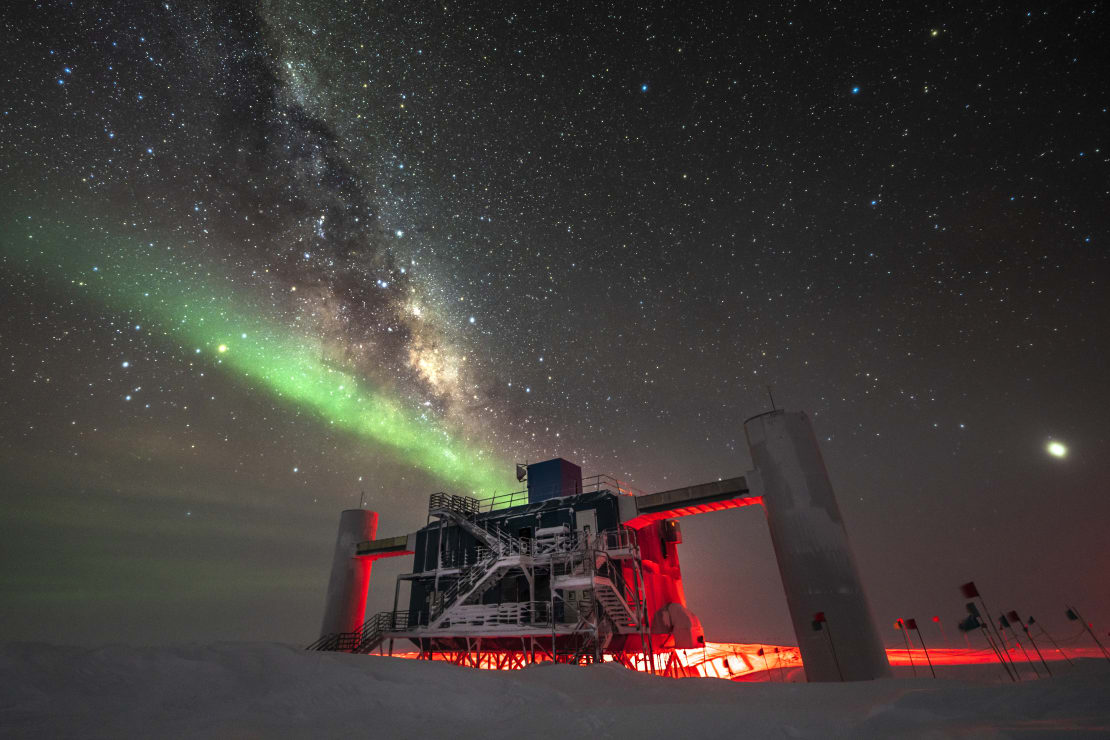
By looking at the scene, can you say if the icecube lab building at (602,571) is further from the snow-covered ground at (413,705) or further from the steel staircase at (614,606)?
the snow-covered ground at (413,705)

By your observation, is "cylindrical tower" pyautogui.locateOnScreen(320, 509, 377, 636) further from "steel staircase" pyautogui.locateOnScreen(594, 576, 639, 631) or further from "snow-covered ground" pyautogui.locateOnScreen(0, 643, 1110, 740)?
"snow-covered ground" pyautogui.locateOnScreen(0, 643, 1110, 740)

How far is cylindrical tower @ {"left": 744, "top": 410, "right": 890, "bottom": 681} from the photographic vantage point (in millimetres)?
20750

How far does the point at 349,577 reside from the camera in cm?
4119

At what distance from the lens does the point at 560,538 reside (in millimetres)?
29328

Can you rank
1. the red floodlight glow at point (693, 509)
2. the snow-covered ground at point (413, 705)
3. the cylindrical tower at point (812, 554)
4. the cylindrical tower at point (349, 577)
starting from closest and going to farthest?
the snow-covered ground at point (413, 705)
the cylindrical tower at point (812, 554)
the red floodlight glow at point (693, 509)
the cylindrical tower at point (349, 577)

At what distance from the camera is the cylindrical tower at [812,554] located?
20.8 m

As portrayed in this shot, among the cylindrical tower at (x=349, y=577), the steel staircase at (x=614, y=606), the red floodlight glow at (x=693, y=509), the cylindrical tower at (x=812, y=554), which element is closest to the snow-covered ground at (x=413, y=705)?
Result: the cylindrical tower at (x=812, y=554)

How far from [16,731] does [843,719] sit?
13.7m

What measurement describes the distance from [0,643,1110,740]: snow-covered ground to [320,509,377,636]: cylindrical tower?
104 feet

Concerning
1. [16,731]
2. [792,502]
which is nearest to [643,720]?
[16,731]

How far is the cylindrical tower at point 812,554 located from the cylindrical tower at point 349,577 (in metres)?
33.3

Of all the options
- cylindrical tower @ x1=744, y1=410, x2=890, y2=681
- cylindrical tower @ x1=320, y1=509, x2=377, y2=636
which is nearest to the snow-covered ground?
cylindrical tower @ x1=744, y1=410, x2=890, y2=681

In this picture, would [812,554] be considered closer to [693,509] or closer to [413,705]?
[693,509]

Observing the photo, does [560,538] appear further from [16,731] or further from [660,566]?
[16,731]
